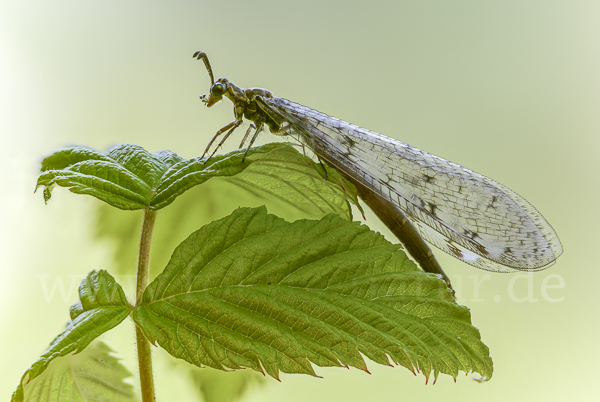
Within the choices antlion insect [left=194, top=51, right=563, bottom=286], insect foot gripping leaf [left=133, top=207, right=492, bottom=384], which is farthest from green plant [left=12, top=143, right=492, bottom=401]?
antlion insect [left=194, top=51, right=563, bottom=286]

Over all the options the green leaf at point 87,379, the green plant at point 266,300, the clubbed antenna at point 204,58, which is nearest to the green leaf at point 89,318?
the green plant at point 266,300

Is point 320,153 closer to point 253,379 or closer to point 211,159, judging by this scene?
point 211,159

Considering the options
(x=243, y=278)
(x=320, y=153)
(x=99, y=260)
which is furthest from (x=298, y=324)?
(x=99, y=260)

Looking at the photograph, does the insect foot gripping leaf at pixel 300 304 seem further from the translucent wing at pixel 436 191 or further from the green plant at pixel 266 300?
the translucent wing at pixel 436 191

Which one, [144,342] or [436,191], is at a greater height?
[436,191]

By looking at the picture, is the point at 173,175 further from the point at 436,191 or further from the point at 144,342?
the point at 436,191

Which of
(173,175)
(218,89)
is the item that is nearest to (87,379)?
(173,175)

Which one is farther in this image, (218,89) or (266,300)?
(218,89)

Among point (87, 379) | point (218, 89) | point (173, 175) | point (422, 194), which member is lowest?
point (87, 379)
